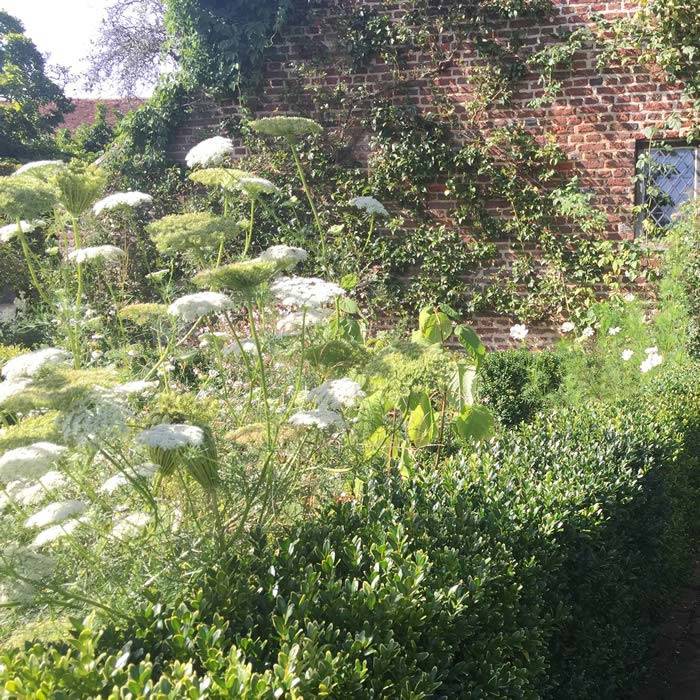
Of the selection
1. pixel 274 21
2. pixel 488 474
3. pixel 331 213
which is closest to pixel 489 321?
pixel 331 213

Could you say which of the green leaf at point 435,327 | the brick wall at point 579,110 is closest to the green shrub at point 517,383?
the brick wall at point 579,110

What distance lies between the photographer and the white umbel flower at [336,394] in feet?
8.55

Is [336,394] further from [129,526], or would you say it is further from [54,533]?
[54,533]

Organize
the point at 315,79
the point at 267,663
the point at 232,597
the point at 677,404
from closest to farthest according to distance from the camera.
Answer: the point at 267,663
the point at 232,597
the point at 677,404
the point at 315,79

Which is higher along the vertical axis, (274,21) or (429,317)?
(274,21)

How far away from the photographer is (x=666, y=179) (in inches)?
322

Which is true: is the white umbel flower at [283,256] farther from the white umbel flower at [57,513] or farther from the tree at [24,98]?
the tree at [24,98]

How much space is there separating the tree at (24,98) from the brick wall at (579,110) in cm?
692

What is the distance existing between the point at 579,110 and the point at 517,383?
3.14 meters

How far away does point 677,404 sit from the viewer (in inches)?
175

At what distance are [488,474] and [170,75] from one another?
7.83m

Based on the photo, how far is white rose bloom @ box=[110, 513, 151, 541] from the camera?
92.9 inches

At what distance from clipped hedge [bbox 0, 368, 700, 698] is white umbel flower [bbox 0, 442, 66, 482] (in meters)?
0.39

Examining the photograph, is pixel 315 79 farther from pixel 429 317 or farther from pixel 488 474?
pixel 488 474
